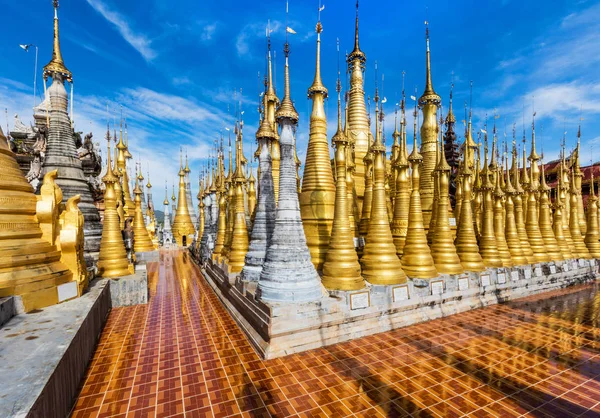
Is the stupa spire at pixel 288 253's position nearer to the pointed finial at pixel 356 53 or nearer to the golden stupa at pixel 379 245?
the golden stupa at pixel 379 245

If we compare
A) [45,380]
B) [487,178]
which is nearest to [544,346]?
[487,178]

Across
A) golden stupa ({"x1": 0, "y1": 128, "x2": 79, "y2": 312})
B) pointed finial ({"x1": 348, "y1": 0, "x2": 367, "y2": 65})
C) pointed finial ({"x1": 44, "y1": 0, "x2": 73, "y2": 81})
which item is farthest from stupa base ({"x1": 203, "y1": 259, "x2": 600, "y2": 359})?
pointed finial ({"x1": 348, "y1": 0, "x2": 367, "y2": 65})

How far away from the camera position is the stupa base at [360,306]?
23.0ft

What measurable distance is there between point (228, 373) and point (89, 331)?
3.40 m

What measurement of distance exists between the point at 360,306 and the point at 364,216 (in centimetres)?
488

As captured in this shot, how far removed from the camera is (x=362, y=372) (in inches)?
239

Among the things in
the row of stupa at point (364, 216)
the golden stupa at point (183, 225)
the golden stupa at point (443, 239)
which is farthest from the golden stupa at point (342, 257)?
the golden stupa at point (183, 225)

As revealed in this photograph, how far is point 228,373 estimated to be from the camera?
6.12 meters

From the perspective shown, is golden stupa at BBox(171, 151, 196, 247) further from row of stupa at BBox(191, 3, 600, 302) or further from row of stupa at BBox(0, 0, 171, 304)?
row of stupa at BBox(0, 0, 171, 304)

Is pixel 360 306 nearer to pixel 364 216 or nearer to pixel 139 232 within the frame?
pixel 364 216

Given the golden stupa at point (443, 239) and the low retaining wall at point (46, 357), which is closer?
the low retaining wall at point (46, 357)

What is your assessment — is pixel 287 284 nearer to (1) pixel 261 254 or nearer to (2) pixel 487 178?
(1) pixel 261 254

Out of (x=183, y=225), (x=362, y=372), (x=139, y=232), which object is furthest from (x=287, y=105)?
(x=183, y=225)

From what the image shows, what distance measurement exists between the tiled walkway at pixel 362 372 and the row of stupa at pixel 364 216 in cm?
169
